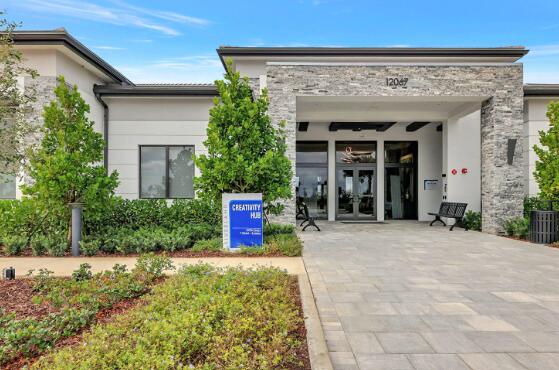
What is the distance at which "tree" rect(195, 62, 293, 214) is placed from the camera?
8195mm

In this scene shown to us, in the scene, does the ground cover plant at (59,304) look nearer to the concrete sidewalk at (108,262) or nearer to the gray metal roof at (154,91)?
the concrete sidewalk at (108,262)

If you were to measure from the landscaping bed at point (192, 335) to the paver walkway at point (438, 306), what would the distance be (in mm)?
566

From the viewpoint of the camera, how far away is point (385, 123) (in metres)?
16.0

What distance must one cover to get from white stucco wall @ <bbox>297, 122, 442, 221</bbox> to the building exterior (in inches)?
59.1

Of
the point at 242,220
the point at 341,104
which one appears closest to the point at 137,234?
the point at 242,220

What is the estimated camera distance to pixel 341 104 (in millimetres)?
13609

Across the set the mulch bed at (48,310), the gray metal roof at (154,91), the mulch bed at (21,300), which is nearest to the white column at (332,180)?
A: the gray metal roof at (154,91)

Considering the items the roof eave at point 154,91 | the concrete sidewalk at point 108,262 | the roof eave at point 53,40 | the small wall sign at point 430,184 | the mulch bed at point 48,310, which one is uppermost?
the roof eave at point 53,40

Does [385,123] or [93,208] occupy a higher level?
[385,123]

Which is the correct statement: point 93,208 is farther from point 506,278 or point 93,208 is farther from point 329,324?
point 506,278

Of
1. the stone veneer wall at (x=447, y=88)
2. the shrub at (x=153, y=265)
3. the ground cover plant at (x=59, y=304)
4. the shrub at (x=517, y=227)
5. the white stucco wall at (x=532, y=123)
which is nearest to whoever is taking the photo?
the ground cover plant at (x=59, y=304)

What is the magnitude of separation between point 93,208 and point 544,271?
9689mm

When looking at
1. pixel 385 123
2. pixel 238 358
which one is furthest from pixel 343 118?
pixel 238 358

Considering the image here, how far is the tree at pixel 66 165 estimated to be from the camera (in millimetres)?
7668
